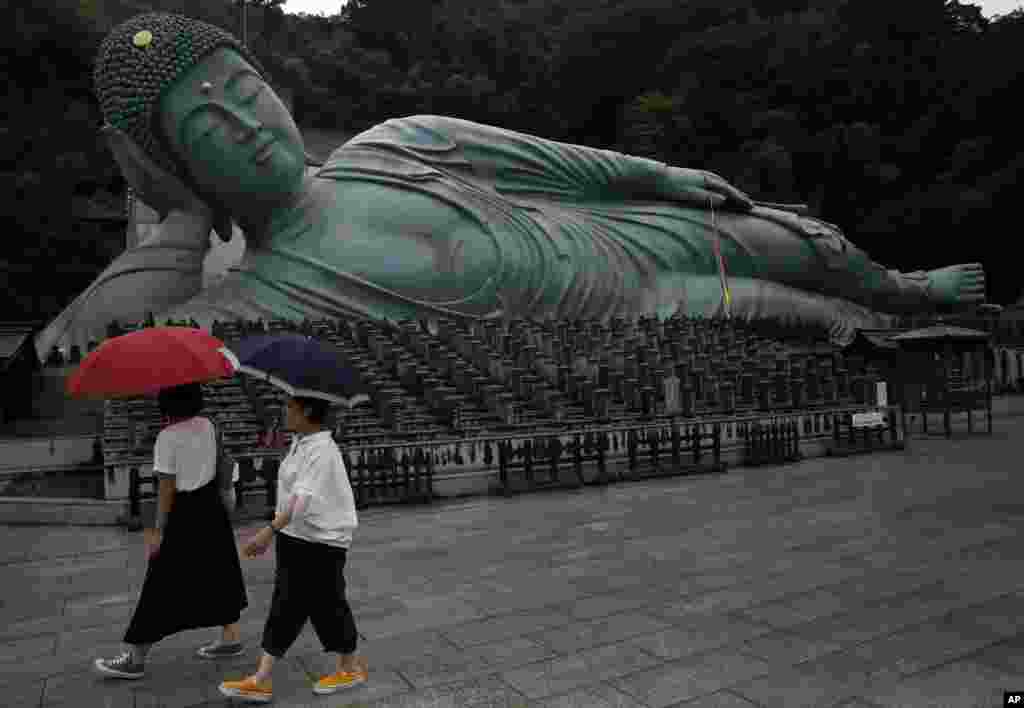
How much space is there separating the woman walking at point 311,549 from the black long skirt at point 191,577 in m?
0.38

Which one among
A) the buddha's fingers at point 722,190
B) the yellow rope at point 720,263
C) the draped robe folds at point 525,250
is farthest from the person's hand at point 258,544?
the buddha's fingers at point 722,190

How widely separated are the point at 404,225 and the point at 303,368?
42.1ft

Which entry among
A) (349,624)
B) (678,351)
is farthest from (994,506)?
(678,351)

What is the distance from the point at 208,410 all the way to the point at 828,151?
1192 inches

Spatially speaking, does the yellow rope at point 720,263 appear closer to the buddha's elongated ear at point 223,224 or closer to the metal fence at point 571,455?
the metal fence at point 571,455

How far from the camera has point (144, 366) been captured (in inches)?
126

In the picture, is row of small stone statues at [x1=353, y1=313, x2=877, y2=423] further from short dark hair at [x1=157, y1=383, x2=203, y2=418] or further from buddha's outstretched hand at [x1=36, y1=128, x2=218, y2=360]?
short dark hair at [x1=157, y1=383, x2=203, y2=418]

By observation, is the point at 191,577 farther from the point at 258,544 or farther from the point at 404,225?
the point at 404,225

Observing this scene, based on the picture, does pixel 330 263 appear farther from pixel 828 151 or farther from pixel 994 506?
pixel 828 151

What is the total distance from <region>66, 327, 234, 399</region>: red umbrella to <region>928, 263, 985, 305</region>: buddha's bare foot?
2169 cm

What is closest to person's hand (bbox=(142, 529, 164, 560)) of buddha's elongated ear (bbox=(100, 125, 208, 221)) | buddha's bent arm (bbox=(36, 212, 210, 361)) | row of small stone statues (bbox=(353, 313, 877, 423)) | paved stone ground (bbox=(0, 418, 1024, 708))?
paved stone ground (bbox=(0, 418, 1024, 708))

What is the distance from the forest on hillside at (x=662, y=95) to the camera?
2839 cm

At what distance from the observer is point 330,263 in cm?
1493

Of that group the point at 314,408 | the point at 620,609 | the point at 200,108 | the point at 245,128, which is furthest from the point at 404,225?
the point at 314,408
